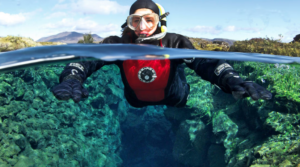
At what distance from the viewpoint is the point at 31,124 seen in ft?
29.7

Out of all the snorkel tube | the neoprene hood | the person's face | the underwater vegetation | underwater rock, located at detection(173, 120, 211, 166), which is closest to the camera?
the snorkel tube

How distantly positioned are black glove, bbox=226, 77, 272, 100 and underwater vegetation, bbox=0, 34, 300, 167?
522 cm

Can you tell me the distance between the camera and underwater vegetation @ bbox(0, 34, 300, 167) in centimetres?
780

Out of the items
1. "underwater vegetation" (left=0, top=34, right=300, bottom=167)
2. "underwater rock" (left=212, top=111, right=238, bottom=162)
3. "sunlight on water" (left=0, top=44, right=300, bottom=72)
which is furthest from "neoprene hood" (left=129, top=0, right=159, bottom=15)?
"underwater rock" (left=212, top=111, right=238, bottom=162)

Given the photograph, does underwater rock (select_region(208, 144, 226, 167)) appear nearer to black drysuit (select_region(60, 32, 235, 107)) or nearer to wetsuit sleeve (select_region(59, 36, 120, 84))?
black drysuit (select_region(60, 32, 235, 107))

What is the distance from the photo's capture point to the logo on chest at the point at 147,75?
327 centimetres

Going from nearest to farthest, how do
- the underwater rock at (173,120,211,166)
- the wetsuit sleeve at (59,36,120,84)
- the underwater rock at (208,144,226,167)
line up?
the wetsuit sleeve at (59,36,120,84) → the underwater rock at (208,144,226,167) → the underwater rock at (173,120,211,166)

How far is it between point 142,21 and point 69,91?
67.2 inches

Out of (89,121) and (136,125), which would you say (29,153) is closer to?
(89,121)

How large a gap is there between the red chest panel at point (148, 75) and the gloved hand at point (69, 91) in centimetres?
116

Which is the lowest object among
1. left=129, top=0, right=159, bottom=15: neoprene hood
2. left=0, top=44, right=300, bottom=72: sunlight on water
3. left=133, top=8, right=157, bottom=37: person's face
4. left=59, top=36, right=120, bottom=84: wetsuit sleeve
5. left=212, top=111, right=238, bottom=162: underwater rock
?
left=212, top=111, right=238, bottom=162: underwater rock

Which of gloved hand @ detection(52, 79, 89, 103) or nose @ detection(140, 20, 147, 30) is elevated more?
nose @ detection(140, 20, 147, 30)

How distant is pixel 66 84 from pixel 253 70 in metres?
9.62

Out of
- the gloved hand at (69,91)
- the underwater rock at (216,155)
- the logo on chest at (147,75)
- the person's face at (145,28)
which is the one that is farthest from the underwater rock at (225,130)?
the gloved hand at (69,91)
